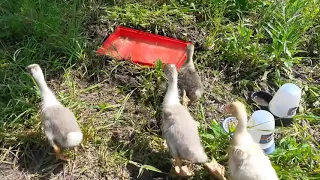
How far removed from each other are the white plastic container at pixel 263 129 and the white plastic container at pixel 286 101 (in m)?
0.34

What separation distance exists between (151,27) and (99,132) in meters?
1.31

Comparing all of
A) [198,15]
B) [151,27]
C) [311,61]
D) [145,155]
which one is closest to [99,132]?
[145,155]

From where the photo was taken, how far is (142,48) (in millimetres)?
4211

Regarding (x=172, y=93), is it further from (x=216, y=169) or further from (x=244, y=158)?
(x=244, y=158)

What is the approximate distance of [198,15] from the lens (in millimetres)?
4539

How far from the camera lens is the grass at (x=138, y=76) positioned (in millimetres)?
3301

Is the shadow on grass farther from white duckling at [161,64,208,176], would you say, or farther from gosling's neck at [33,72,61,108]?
white duckling at [161,64,208,176]

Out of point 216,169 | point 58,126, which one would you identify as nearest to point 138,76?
point 58,126

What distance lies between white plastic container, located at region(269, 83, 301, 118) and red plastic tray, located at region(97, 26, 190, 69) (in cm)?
86

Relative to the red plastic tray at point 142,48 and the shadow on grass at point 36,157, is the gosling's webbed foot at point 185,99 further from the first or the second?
the shadow on grass at point 36,157

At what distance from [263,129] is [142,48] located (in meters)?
1.39

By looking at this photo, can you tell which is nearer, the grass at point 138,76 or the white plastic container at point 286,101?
the grass at point 138,76

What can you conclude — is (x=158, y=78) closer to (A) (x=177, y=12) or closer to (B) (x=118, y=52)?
(B) (x=118, y=52)

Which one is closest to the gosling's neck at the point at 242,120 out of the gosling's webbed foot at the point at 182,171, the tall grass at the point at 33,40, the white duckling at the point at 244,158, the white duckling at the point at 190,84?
the white duckling at the point at 244,158
